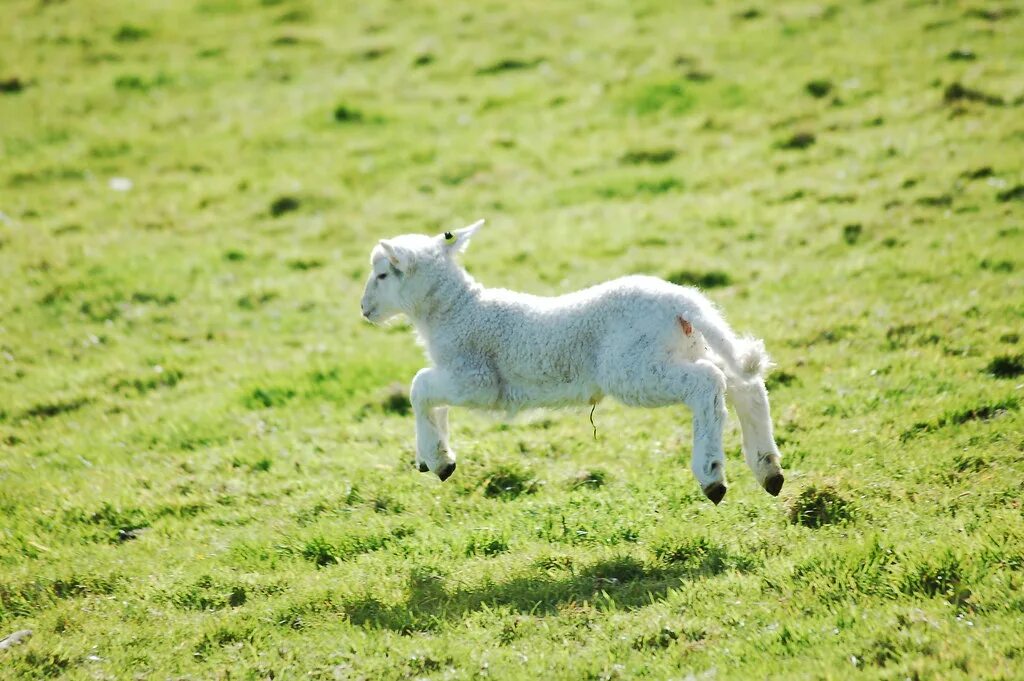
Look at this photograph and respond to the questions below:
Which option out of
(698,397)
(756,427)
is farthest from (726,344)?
(756,427)

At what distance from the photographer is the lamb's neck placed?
26.1 feet

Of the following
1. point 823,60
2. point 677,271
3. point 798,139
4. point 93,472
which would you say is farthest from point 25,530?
point 823,60

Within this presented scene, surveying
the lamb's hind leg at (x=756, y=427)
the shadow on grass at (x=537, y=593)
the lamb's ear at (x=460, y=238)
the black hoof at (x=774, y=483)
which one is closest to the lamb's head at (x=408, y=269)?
the lamb's ear at (x=460, y=238)

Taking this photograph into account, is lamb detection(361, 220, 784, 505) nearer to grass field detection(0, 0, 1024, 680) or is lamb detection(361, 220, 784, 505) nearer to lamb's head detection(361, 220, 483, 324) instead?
lamb's head detection(361, 220, 483, 324)

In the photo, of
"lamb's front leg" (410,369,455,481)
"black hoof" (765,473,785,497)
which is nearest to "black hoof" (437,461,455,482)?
"lamb's front leg" (410,369,455,481)


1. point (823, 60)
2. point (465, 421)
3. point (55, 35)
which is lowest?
point (465, 421)

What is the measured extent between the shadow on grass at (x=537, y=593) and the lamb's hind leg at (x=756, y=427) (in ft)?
2.16

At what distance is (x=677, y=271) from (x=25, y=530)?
287 inches

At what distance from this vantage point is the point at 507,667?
19.8ft

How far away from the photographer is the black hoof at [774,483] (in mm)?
6828

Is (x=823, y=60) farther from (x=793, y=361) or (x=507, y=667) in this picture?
(x=507, y=667)

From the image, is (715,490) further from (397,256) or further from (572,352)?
(397,256)

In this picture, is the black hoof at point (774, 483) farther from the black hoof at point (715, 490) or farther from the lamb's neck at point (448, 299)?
the lamb's neck at point (448, 299)

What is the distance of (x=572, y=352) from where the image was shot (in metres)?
7.32
